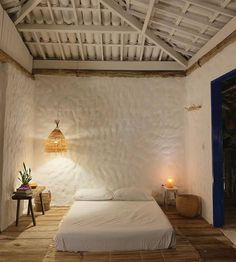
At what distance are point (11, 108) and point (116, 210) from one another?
2.42 metres

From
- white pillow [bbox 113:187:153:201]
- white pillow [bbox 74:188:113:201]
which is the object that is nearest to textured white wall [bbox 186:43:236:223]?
white pillow [bbox 113:187:153:201]

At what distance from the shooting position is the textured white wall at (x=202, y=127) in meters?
4.11

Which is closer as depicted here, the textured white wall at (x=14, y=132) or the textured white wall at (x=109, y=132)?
the textured white wall at (x=14, y=132)

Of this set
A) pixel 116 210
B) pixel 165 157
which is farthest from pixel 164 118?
pixel 116 210

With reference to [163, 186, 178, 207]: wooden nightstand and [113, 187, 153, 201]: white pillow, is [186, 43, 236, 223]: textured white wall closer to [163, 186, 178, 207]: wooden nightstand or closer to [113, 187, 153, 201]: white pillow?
[163, 186, 178, 207]: wooden nightstand

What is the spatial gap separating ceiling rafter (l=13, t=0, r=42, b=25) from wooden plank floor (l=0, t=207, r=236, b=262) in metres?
3.41

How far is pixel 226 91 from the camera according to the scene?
5.62 metres

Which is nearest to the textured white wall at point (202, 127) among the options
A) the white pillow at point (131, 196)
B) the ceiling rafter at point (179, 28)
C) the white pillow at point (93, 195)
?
the ceiling rafter at point (179, 28)

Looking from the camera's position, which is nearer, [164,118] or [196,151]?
[196,151]

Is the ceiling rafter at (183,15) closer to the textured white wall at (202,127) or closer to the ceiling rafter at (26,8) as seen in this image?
the textured white wall at (202,127)

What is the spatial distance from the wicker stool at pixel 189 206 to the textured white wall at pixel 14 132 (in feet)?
9.59

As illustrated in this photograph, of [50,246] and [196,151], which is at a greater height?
[196,151]

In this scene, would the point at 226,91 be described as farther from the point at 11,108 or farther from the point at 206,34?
the point at 11,108

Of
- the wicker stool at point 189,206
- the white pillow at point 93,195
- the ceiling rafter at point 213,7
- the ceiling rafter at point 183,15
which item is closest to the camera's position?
the ceiling rafter at point 213,7
